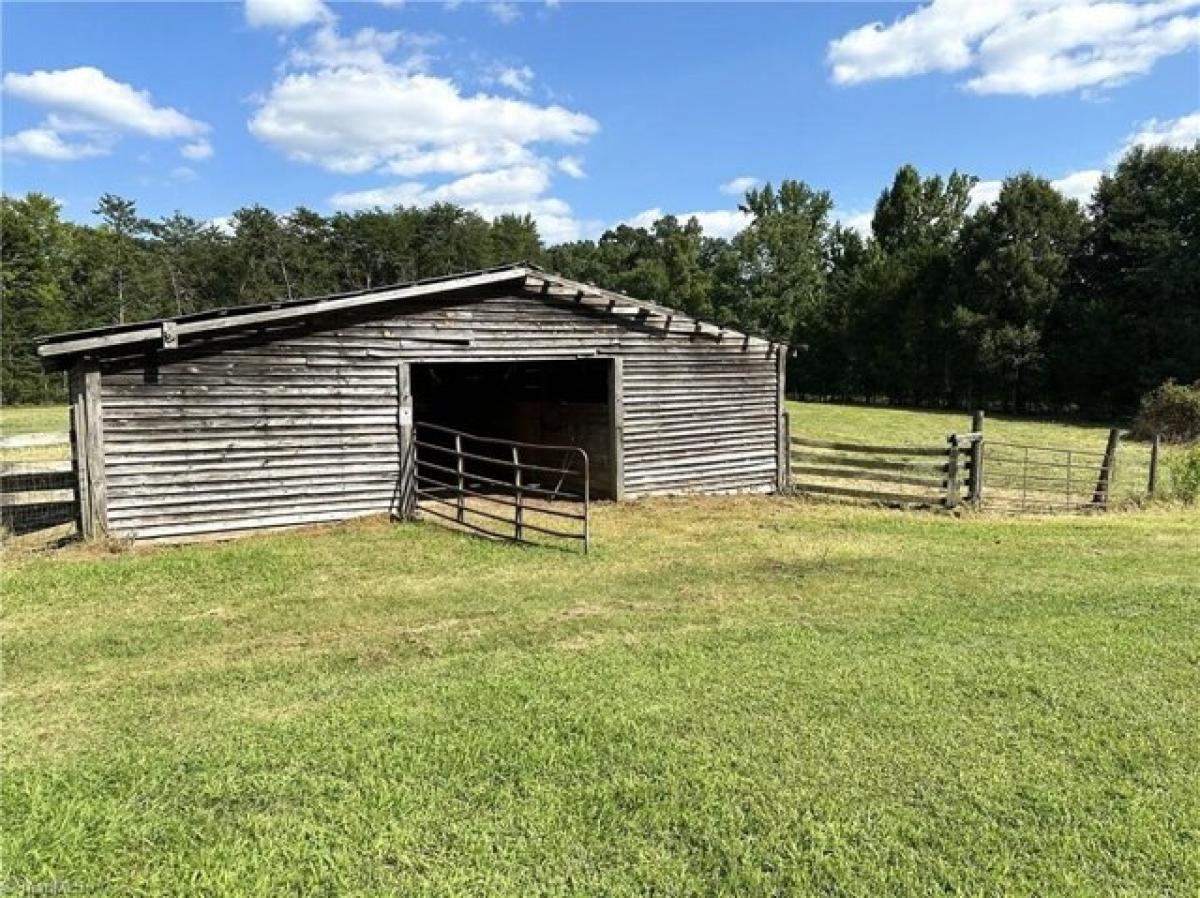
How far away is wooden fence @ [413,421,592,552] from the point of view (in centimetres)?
959

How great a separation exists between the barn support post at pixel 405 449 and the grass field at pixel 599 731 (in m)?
3.18

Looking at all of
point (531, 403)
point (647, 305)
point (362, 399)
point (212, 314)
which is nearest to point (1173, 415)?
point (647, 305)

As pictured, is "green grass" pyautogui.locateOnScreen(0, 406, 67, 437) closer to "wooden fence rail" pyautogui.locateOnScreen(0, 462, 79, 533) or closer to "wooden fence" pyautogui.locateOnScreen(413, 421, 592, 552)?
"wooden fence rail" pyautogui.locateOnScreen(0, 462, 79, 533)

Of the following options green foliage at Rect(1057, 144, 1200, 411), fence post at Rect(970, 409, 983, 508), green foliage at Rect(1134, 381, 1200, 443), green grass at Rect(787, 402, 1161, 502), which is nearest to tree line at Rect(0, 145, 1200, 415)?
green foliage at Rect(1057, 144, 1200, 411)

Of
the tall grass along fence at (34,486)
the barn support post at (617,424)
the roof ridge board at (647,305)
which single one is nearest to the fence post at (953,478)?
the roof ridge board at (647,305)

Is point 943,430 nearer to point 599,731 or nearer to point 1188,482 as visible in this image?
point 1188,482

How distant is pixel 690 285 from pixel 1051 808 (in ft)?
199

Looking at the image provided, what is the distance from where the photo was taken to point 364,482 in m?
10.9

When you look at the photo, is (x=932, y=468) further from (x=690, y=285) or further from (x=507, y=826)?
(x=690, y=285)

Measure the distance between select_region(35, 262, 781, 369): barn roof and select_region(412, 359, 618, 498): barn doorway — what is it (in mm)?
1049

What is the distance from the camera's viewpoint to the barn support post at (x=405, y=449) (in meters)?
11.1

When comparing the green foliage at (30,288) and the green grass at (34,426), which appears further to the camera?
the green foliage at (30,288)

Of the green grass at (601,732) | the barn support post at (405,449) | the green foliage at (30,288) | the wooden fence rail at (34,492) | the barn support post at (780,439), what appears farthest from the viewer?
the green foliage at (30,288)

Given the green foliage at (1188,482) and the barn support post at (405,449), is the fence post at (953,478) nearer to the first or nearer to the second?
the green foliage at (1188,482)
